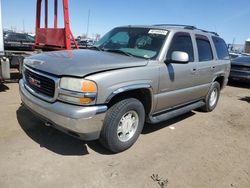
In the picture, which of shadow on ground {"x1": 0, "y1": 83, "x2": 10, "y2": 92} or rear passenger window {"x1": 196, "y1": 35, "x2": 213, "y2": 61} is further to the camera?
shadow on ground {"x1": 0, "y1": 83, "x2": 10, "y2": 92}

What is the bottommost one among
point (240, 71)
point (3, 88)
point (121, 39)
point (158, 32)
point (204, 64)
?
point (3, 88)

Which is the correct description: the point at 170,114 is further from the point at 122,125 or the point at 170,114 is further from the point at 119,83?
the point at 119,83

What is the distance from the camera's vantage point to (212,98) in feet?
22.2

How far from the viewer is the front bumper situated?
3.23 metres

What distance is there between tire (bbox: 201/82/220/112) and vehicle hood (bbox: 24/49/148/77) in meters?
2.88

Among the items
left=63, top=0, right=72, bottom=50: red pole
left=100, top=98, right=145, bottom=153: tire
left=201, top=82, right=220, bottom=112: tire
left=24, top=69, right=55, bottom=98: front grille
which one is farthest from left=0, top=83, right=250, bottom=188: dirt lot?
left=63, top=0, right=72, bottom=50: red pole

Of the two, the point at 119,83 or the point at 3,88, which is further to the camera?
the point at 3,88

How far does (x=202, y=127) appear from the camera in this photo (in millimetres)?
5559

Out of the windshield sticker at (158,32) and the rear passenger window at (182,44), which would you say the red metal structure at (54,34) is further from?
the rear passenger window at (182,44)

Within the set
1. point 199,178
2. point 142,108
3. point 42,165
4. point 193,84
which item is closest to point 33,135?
point 42,165

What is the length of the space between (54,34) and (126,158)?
5129mm

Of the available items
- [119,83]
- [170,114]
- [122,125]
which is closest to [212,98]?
[170,114]

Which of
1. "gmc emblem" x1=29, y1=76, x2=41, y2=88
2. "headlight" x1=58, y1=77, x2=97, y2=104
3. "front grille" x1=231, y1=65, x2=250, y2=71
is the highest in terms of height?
"headlight" x1=58, y1=77, x2=97, y2=104

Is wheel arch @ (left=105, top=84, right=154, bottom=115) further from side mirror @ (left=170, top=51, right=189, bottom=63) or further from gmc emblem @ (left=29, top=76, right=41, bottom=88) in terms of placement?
gmc emblem @ (left=29, top=76, right=41, bottom=88)
